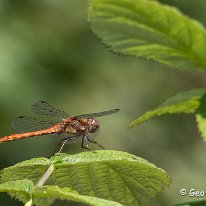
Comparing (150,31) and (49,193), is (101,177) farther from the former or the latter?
(150,31)

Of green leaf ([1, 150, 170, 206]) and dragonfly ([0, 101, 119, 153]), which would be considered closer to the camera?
green leaf ([1, 150, 170, 206])

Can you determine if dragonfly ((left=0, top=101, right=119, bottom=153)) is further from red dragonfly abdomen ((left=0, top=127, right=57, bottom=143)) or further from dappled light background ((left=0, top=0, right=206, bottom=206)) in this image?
dappled light background ((left=0, top=0, right=206, bottom=206))

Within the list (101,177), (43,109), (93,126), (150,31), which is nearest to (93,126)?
(93,126)

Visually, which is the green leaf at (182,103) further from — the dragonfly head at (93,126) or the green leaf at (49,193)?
the dragonfly head at (93,126)

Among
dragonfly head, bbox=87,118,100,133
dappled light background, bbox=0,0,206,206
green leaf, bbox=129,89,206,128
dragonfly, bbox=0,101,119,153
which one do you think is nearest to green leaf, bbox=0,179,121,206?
green leaf, bbox=129,89,206,128

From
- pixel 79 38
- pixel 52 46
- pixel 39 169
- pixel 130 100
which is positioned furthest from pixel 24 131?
pixel 130 100

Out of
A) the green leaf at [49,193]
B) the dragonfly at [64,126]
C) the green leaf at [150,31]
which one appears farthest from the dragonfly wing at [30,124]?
the green leaf at [150,31]
